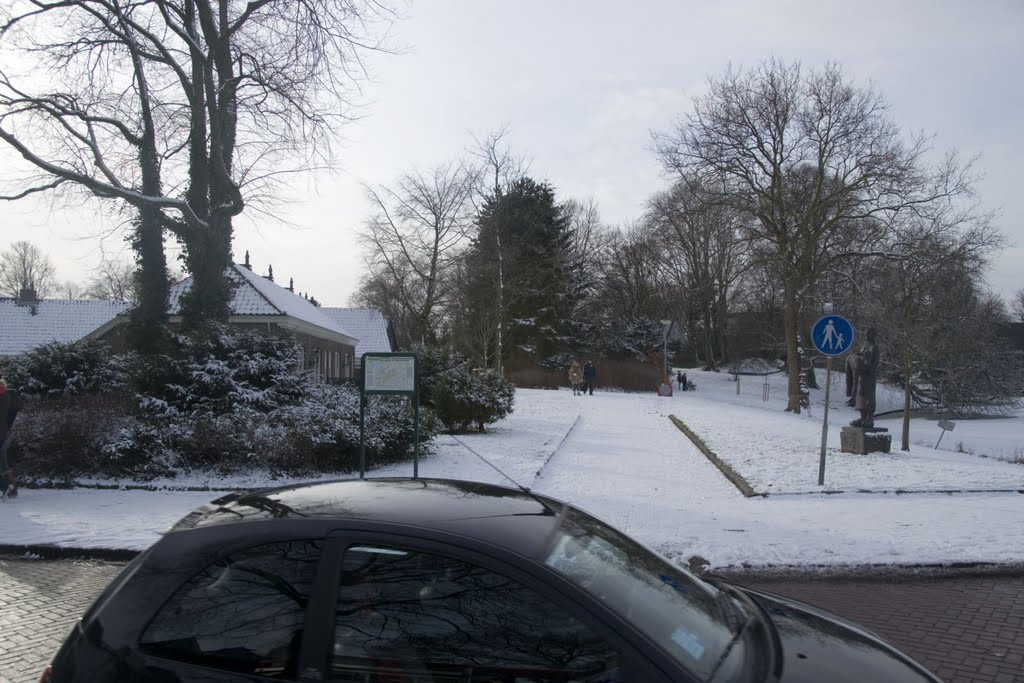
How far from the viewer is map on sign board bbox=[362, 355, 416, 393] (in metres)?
10.9

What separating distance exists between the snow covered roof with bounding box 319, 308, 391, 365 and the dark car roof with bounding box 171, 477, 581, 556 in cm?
5522

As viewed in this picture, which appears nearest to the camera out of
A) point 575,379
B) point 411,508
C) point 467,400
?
point 411,508

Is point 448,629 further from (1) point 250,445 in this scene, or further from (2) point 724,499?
(1) point 250,445

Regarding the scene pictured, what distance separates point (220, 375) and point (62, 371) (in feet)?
19.1

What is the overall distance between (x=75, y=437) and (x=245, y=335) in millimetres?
4309

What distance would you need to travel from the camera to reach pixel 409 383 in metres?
10.9

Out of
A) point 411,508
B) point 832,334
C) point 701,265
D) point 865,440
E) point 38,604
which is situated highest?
point 701,265

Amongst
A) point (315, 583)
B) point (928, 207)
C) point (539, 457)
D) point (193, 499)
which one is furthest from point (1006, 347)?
point (315, 583)

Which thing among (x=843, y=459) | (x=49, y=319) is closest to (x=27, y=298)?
(x=49, y=319)

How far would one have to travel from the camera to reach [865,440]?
53.7 feet

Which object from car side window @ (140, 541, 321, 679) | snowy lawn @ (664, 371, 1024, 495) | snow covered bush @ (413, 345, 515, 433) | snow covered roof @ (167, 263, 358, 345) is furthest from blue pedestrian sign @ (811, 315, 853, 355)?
snow covered roof @ (167, 263, 358, 345)

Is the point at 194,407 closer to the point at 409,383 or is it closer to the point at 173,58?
the point at 409,383

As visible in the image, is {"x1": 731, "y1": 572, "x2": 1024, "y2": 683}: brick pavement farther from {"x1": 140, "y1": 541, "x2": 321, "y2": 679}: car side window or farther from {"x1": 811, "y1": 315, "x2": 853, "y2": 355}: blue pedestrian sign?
{"x1": 811, "y1": 315, "x2": 853, "y2": 355}: blue pedestrian sign

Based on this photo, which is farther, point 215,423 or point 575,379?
point 575,379
